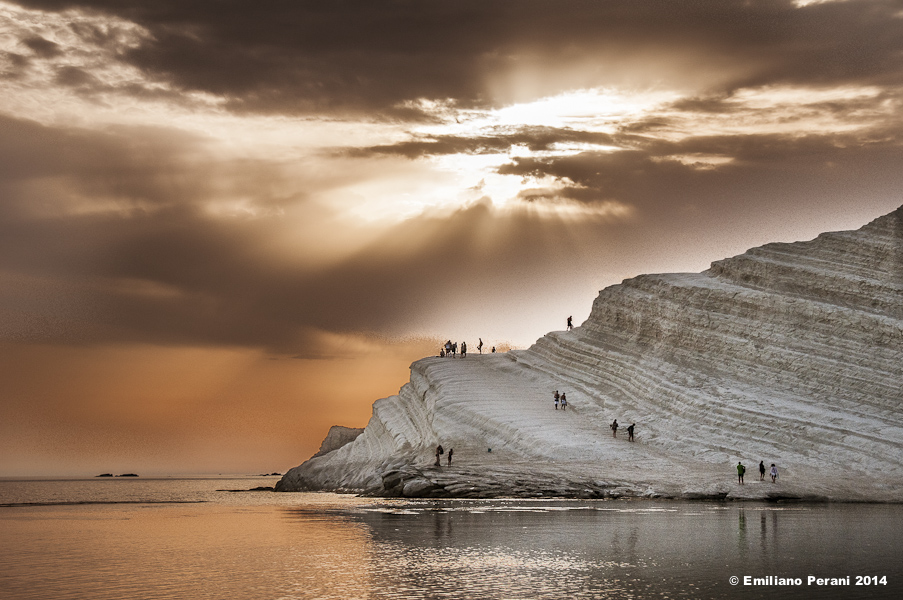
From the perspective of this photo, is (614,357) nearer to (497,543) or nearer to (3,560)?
(497,543)

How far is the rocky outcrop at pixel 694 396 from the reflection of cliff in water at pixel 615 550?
11.7 meters

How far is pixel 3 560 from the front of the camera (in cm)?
2391

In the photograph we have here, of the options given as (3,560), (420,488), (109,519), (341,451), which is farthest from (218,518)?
(341,451)

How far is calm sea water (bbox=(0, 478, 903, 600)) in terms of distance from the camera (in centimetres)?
1838

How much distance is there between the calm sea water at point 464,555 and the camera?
60.3 ft

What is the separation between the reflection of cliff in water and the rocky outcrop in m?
11.7

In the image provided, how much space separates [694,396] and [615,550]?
40.1 m

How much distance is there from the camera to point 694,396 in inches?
2453
